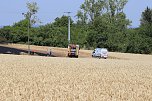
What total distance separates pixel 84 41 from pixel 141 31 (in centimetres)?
1530

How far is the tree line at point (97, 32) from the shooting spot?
288ft

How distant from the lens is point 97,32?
95.7 m

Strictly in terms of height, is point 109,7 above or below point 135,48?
above

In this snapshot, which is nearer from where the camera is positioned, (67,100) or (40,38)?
(67,100)

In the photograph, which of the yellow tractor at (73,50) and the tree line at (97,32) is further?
the tree line at (97,32)

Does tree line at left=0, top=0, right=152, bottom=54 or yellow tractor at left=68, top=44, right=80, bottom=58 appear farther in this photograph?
tree line at left=0, top=0, right=152, bottom=54

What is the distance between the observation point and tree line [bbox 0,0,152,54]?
87769 mm

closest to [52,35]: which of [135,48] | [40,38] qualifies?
[40,38]

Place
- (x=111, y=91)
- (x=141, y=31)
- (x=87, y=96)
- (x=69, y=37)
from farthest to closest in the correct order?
(x=69, y=37) < (x=141, y=31) < (x=111, y=91) < (x=87, y=96)

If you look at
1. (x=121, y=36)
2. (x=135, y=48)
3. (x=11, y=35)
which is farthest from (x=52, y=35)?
(x=135, y=48)

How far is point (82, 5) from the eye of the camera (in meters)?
128

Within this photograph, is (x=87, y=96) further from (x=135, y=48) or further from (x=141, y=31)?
(x=141, y=31)

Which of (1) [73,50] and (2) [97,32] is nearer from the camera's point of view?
(1) [73,50]

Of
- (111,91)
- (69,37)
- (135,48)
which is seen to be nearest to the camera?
(111,91)
